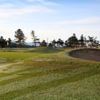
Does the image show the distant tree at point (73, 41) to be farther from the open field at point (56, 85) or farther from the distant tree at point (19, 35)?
the open field at point (56, 85)

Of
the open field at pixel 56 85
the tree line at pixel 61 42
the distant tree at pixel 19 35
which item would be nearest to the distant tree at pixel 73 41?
the tree line at pixel 61 42

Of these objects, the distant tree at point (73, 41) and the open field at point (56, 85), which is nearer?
the open field at point (56, 85)

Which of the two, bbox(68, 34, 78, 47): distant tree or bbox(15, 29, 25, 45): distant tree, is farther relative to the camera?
bbox(15, 29, 25, 45): distant tree

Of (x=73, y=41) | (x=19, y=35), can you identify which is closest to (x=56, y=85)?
(x=73, y=41)

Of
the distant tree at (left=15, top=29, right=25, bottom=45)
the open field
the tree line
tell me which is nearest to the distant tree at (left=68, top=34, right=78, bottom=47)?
the tree line

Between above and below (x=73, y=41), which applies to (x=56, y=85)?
below

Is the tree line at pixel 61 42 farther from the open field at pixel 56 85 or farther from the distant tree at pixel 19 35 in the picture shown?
the open field at pixel 56 85

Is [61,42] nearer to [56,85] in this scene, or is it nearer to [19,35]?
[19,35]

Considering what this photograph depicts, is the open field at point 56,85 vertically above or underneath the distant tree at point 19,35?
underneath

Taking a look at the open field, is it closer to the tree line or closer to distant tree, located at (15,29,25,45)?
the tree line

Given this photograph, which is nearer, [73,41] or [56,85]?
[56,85]

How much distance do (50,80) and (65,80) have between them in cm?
142

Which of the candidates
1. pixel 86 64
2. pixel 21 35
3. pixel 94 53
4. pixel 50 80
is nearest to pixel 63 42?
pixel 21 35

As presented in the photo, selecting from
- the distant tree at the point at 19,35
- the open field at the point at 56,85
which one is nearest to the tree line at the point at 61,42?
the distant tree at the point at 19,35
